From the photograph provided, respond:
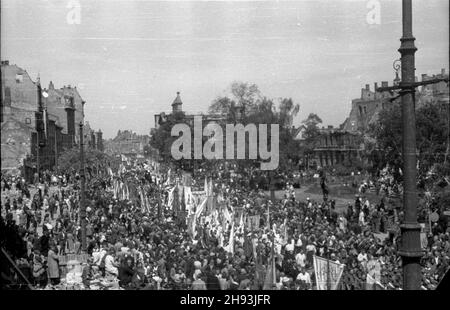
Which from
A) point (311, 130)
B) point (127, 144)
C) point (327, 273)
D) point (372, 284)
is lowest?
point (372, 284)

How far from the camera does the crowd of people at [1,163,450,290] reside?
242 inches

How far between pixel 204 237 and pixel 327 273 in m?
1.59

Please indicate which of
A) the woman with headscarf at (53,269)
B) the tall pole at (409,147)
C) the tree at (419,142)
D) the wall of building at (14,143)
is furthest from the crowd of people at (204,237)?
Result: the tall pole at (409,147)

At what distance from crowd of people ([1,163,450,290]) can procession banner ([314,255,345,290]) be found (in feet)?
0.22

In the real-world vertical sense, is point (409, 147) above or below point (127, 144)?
below

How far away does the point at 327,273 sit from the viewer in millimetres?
5945

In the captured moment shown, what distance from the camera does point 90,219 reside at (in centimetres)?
682

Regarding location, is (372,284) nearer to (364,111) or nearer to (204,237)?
(204,237)

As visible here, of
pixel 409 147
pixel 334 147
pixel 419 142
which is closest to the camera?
pixel 409 147

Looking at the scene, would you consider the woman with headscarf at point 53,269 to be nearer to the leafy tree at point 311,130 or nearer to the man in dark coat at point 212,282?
the man in dark coat at point 212,282

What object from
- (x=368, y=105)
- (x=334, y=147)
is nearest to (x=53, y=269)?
(x=334, y=147)

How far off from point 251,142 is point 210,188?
4.58ft

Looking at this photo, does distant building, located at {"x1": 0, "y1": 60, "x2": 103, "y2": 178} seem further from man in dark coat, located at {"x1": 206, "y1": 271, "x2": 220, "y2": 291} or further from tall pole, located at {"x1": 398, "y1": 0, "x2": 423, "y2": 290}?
tall pole, located at {"x1": 398, "y1": 0, "x2": 423, "y2": 290}
